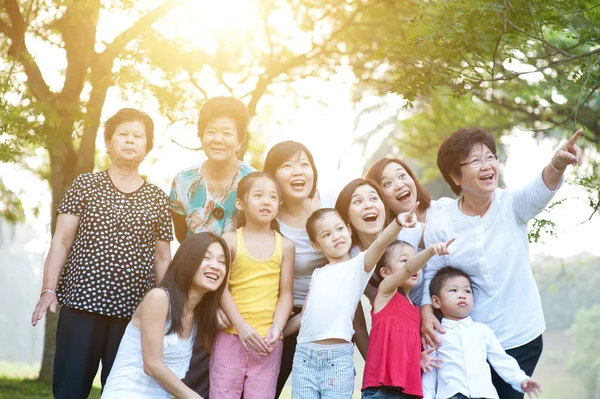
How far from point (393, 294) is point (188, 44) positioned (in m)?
6.05

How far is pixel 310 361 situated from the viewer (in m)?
3.65

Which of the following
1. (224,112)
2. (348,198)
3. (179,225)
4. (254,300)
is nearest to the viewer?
(254,300)

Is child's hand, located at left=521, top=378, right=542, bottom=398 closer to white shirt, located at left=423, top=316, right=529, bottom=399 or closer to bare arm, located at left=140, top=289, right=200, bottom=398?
white shirt, located at left=423, top=316, right=529, bottom=399

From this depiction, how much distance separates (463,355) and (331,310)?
70 centimetres

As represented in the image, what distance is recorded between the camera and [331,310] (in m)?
3.71

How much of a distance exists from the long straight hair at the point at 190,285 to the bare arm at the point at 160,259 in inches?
12.8

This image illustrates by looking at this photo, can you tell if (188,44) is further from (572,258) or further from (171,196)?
(572,258)

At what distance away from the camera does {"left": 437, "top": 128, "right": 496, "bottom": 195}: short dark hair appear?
3.73 metres

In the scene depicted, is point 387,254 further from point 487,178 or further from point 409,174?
point 487,178

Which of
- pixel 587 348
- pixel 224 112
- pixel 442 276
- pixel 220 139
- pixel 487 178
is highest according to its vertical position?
pixel 224 112

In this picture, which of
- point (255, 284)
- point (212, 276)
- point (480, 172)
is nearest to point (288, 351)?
point (255, 284)

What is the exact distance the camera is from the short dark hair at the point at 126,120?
4090mm

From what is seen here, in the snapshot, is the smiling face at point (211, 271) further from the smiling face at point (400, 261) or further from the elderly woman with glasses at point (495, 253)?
the elderly woman with glasses at point (495, 253)

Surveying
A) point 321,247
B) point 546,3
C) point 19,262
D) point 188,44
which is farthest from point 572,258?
point 19,262
